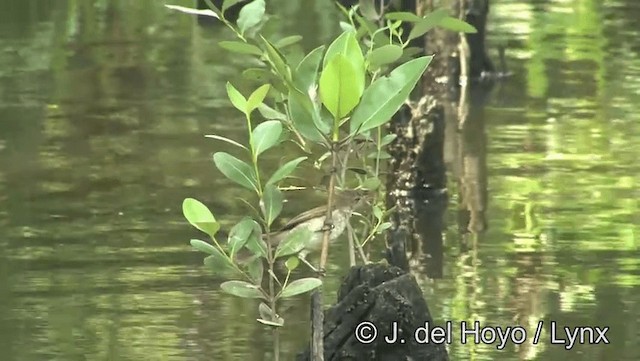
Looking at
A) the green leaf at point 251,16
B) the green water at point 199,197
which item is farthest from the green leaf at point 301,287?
the green water at point 199,197

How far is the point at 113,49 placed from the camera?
14.5m

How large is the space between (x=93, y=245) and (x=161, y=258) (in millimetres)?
560

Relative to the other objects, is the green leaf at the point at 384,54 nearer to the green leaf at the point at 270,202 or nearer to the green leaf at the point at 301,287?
the green leaf at the point at 270,202

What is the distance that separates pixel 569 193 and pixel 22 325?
12.1 ft

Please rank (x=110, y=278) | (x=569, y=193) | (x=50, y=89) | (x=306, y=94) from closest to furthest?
(x=306, y=94)
(x=110, y=278)
(x=569, y=193)
(x=50, y=89)

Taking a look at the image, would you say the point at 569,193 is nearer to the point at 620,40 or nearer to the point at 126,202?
the point at 126,202

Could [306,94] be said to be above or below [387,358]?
above

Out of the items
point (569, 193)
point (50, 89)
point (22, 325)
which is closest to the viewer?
point (22, 325)

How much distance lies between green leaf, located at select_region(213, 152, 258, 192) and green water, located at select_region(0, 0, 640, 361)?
1.05 metres

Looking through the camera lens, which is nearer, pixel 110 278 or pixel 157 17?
pixel 110 278

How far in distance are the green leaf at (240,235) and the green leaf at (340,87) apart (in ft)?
1.42

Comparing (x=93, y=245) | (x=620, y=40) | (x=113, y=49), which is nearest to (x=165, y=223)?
(x=93, y=245)

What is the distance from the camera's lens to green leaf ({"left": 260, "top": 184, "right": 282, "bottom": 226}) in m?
3.80

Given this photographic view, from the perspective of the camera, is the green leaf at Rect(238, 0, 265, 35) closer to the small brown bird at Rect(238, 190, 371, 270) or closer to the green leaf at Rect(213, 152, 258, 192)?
the green leaf at Rect(213, 152, 258, 192)
